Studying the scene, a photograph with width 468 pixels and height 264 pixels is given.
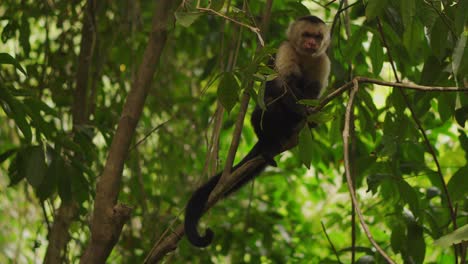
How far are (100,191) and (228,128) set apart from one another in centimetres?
150

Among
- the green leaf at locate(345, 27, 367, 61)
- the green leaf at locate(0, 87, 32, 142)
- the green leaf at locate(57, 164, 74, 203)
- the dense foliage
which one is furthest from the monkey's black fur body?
the green leaf at locate(0, 87, 32, 142)

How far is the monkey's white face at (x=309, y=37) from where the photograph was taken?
3551 mm

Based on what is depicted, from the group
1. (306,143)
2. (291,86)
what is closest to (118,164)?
(306,143)

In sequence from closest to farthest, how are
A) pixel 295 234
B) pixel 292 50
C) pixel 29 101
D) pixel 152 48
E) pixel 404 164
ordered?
pixel 29 101 → pixel 152 48 → pixel 404 164 → pixel 292 50 → pixel 295 234

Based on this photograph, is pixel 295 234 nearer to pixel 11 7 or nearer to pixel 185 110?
pixel 185 110

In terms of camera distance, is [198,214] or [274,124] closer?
[198,214]

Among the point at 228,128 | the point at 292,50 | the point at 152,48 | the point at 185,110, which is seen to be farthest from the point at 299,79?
the point at 152,48

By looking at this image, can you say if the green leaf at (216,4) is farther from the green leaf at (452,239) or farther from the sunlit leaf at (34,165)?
the sunlit leaf at (34,165)

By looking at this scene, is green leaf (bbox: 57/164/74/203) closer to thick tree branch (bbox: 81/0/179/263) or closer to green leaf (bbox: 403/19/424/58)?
thick tree branch (bbox: 81/0/179/263)

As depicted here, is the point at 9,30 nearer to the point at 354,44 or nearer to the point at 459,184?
the point at 354,44

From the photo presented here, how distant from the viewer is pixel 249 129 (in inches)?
→ 160

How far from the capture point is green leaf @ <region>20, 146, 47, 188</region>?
2352mm

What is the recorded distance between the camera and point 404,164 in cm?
296

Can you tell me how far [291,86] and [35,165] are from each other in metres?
1.62
